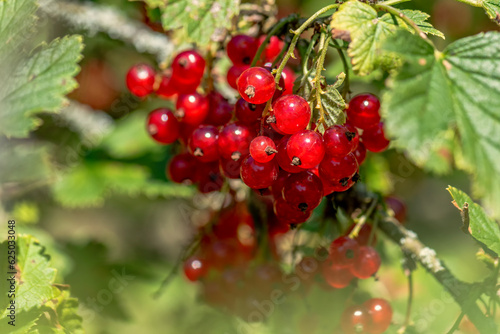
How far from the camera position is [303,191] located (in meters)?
1.01

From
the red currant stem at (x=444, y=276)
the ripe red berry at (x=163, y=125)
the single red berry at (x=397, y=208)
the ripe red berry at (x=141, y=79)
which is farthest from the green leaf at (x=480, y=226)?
the ripe red berry at (x=141, y=79)

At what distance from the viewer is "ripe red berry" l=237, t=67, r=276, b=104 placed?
977 millimetres

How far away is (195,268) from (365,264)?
2.03ft

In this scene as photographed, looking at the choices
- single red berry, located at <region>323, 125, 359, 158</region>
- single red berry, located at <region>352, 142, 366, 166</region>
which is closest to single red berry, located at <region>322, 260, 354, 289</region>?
single red berry, located at <region>352, 142, 366, 166</region>

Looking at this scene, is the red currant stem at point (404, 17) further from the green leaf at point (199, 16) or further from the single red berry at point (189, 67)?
the single red berry at point (189, 67)

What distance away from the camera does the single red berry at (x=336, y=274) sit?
1288 mm

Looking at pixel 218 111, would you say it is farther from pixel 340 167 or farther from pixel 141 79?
pixel 340 167

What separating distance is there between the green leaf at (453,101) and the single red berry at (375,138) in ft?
0.77

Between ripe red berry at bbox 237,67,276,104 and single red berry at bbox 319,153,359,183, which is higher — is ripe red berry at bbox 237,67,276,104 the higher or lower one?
the higher one

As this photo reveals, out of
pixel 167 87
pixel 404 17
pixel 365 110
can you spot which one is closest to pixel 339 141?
pixel 365 110

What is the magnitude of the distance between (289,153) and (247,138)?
0.46 feet

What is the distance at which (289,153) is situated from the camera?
97 centimetres

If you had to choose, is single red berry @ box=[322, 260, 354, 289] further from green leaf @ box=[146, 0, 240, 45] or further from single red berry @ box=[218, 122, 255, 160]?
green leaf @ box=[146, 0, 240, 45]

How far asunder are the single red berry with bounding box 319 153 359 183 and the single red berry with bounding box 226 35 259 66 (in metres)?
0.43
